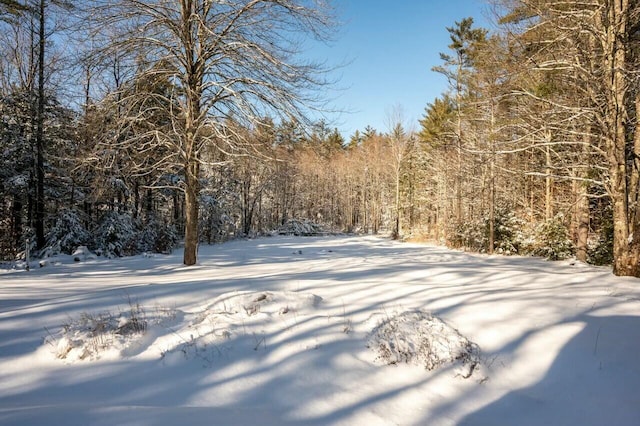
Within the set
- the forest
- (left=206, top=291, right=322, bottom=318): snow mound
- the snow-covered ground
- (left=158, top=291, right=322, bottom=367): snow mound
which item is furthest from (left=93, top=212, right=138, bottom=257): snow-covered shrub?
(left=158, top=291, right=322, bottom=367): snow mound

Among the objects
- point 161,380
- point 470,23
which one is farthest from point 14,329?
point 470,23

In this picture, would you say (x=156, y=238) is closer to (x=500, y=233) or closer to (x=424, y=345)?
(x=424, y=345)

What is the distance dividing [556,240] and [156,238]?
16.5m

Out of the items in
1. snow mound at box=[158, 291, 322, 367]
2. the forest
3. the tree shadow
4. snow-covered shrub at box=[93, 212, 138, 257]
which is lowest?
the tree shadow

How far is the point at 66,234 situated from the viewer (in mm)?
12383

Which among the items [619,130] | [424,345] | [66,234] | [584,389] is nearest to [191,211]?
[424,345]

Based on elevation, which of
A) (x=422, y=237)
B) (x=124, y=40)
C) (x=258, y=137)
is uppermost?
(x=124, y=40)

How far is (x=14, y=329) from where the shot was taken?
3375mm

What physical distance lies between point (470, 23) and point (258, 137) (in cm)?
1977

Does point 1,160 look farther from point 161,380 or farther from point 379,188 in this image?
point 379,188

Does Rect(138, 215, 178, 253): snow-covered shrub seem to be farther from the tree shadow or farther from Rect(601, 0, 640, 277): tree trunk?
Rect(601, 0, 640, 277): tree trunk

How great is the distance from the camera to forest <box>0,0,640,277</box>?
23.8ft

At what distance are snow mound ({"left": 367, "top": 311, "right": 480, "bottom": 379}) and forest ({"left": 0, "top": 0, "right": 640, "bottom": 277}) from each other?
522 centimetres

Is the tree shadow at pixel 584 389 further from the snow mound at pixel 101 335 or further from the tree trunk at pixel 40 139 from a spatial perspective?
the tree trunk at pixel 40 139
